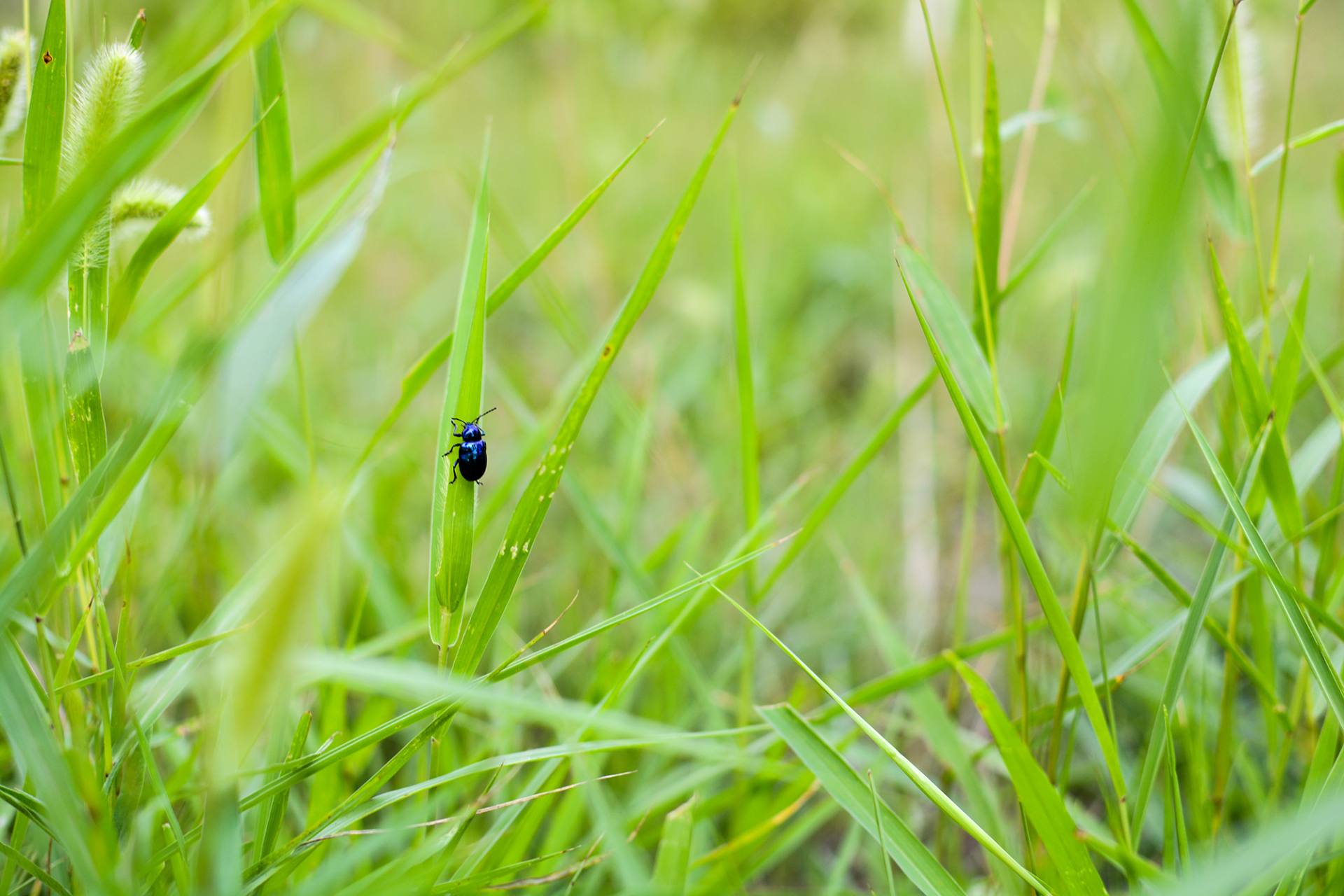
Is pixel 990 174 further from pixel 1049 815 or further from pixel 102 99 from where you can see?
pixel 102 99

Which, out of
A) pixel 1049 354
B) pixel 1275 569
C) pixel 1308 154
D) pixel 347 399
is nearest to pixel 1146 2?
pixel 1275 569

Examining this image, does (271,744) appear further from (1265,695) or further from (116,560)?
(1265,695)

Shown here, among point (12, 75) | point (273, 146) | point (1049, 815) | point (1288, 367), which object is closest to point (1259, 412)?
point (1288, 367)

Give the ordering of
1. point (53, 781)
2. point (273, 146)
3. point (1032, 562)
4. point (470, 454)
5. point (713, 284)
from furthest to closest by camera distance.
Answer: point (713, 284)
point (470, 454)
point (273, 146)
point (1032, 562)
point (53, 781)

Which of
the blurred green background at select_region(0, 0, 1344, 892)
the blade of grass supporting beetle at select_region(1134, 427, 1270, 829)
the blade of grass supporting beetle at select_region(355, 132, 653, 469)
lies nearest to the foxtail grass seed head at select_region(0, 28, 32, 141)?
the blurred green background at select_region(0, 0, 1344, 892)

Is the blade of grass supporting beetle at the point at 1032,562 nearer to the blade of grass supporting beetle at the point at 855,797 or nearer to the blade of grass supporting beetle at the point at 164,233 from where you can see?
the blade of grass supporting beetle at the point at 855,797

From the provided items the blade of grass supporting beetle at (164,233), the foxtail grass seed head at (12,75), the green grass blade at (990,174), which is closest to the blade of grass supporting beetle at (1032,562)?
the green grass blade at (990,174)
